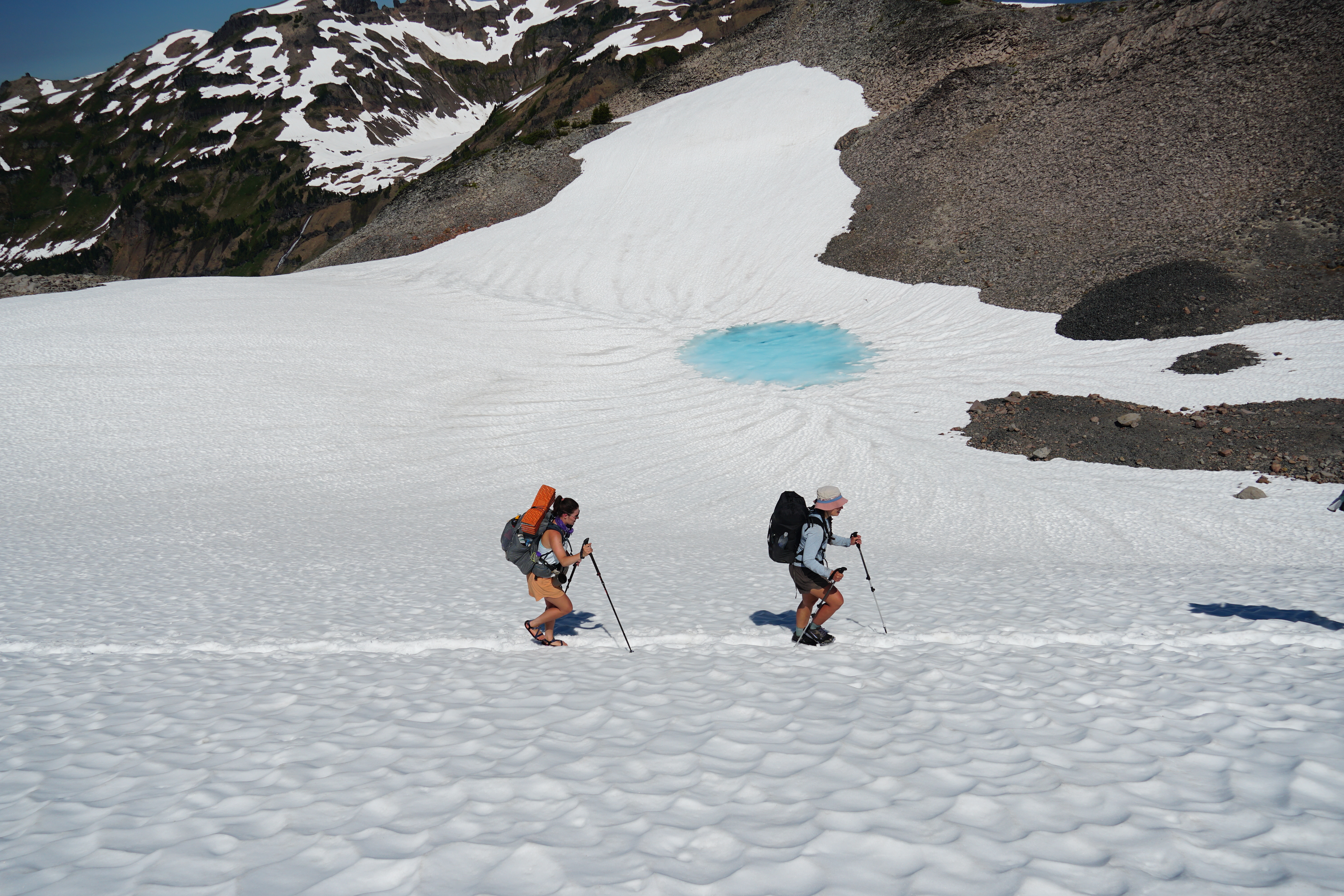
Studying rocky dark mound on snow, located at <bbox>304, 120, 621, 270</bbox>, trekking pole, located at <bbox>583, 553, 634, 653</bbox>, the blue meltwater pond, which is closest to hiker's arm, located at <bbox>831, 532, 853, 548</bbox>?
trekking pole, located at <bbox>583, 553, 634, 653</bbox>

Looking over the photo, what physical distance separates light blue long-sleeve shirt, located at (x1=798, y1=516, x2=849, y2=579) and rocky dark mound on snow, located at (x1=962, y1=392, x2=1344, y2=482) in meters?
14.0

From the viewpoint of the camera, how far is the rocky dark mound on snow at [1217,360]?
73.0 ft

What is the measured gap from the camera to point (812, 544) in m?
8.46

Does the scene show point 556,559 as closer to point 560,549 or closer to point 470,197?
point 560,549

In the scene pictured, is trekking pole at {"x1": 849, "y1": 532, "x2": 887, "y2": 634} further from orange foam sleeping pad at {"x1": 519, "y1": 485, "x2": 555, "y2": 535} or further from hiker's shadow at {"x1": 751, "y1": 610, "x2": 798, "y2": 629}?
orange foam sleeping pad at {"x1": 519, "y1": 485, "x2": 555, "y2": 535}

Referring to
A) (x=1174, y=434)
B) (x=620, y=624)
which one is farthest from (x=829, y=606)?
(x=1174, y=434)

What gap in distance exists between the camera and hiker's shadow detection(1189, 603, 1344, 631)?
9.10m

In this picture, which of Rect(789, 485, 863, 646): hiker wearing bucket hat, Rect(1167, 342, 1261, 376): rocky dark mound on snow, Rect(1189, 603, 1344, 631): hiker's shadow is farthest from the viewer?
Rect(1167, 342, 1261, 376): rocky dark mound on snow

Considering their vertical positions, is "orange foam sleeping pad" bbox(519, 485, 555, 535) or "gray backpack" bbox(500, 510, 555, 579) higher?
"orange foam sleeping pad" bbox(519, 485, 555, 535)

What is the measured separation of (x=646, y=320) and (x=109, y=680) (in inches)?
1154

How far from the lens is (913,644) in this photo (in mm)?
9016

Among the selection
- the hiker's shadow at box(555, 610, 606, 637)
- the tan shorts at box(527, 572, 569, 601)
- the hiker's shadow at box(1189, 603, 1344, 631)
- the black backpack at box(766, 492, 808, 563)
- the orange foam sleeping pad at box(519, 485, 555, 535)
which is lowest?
the hiker's shadow at box(1189, 603, 1344, 631)

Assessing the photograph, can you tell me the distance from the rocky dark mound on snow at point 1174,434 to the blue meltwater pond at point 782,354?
6.84 meters

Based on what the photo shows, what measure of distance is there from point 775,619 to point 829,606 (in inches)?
64.0
